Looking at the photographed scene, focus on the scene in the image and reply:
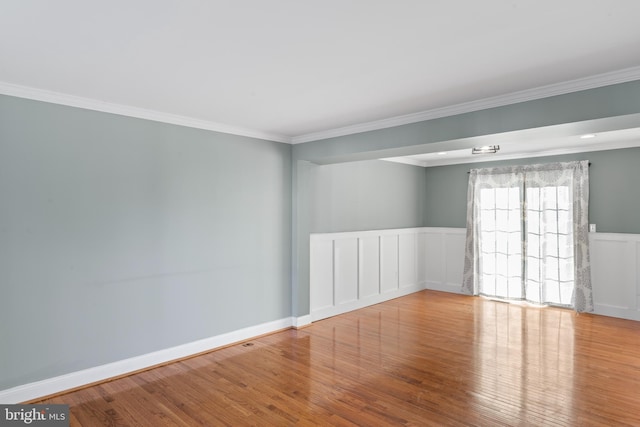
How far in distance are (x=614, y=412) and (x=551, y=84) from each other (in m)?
2.44

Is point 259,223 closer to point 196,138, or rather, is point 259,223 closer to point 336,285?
point 196,138

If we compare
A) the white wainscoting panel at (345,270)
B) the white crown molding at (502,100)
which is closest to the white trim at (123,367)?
the white wainscoting panel at (345,270)

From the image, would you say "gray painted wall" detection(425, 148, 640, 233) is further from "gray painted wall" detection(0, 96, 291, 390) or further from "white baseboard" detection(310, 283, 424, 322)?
"gray painted wall" detection(0, 96, 291, 390)

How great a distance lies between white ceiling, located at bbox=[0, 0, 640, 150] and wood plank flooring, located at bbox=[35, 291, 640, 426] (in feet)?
7.93

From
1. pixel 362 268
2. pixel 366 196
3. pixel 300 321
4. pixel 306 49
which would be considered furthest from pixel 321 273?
pixel 306 49

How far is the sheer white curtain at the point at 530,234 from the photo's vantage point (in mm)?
5676

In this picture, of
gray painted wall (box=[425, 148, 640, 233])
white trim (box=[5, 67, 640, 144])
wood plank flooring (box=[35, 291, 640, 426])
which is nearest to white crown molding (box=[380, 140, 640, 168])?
gray painted wall (box=[425, 148, 640, 233])

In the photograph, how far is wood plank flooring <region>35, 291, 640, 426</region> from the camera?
277 cm

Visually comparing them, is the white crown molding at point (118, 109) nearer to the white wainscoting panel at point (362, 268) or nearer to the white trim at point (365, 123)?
the white trim at point (365, 123)

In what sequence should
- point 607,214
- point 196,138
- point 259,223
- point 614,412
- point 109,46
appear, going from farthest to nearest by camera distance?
1. point 607,214
2. point 259,223
3. point 196,138
4. point 614,412
5. point 109,46

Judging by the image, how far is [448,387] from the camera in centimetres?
321

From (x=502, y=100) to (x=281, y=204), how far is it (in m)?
2.77

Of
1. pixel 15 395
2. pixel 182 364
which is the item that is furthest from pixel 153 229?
pixel 15 395

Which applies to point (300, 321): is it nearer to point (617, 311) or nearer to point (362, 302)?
point (362, 302)
